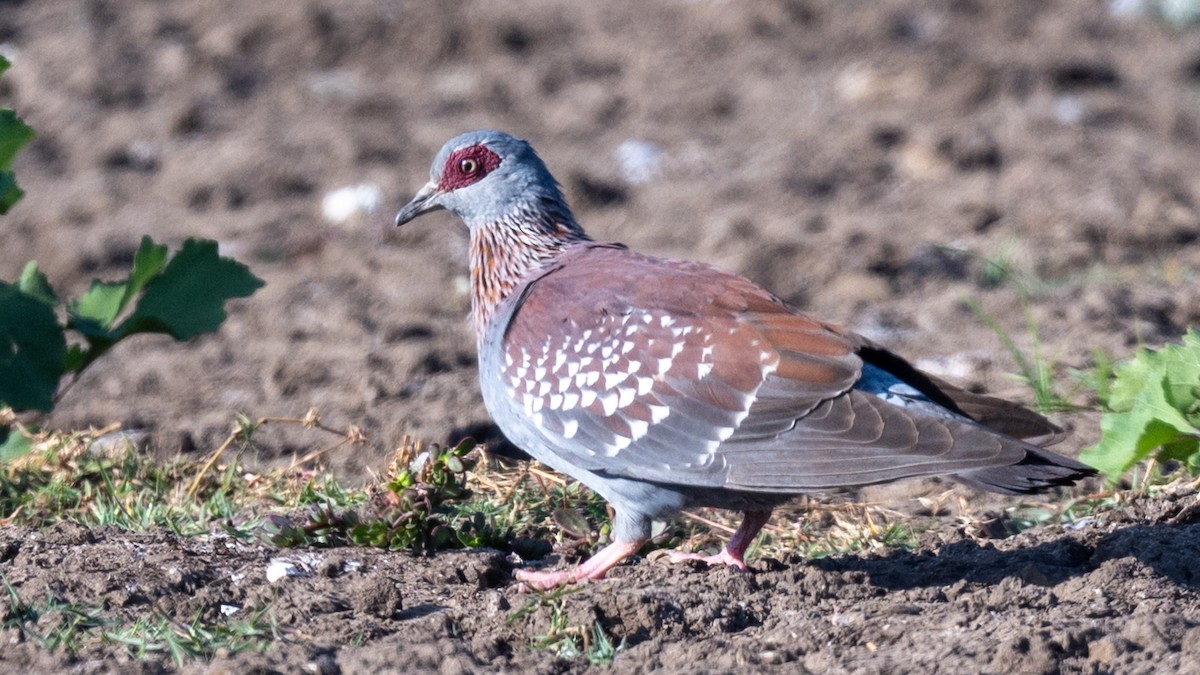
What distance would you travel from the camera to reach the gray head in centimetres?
498

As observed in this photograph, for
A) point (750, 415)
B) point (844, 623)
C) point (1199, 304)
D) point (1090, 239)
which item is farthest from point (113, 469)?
point (1090, 239)

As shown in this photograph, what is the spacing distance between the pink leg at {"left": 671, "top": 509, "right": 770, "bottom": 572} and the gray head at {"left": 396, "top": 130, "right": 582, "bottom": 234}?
128cm

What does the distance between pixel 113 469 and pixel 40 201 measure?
377 cm

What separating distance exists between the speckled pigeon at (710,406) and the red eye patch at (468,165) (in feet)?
2.31

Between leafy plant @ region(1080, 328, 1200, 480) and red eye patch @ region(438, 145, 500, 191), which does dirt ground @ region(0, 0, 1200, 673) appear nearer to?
leafy plant @ region(1080, 328, 1200, 480)

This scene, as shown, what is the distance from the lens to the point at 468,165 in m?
5.06

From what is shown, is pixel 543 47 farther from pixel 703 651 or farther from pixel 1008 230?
pixel 703 651

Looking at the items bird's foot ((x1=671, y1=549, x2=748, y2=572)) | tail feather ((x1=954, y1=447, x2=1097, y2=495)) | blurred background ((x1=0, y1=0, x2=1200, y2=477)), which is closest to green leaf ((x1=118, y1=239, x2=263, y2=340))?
blurred background ((x1=0, y1=0, x2=1200, y2=477))

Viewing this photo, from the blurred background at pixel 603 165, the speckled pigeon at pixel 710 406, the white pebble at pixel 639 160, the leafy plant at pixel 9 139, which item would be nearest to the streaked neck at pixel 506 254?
the speckled pigeon at pixel 710 406

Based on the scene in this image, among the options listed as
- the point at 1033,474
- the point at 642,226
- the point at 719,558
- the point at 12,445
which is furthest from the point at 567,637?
the point at 642,226

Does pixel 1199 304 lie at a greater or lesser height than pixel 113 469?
greater

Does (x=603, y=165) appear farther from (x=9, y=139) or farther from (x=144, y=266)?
(x=9, y=139)

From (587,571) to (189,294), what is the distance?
1.73 m

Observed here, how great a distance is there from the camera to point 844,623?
3605 millimetres
